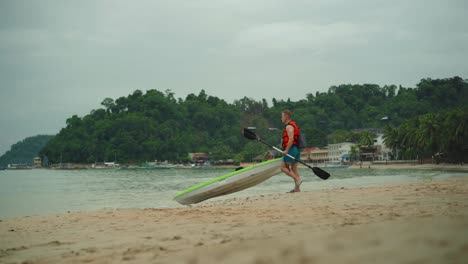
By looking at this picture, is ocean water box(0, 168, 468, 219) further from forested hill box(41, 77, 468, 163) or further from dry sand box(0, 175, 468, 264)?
forested hill box(41, 77, 468, 163)

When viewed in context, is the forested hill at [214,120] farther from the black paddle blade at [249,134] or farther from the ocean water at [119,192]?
the black paddle blade at [249,134]

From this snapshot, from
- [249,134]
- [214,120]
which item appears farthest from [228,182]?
[214,120]

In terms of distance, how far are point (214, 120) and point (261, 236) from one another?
167992 mm

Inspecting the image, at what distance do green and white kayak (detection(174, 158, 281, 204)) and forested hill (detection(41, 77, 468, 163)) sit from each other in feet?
428

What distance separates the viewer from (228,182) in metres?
10.5

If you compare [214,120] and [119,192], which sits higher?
[214,120]

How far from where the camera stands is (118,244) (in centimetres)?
462

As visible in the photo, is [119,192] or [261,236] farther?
[119,192]

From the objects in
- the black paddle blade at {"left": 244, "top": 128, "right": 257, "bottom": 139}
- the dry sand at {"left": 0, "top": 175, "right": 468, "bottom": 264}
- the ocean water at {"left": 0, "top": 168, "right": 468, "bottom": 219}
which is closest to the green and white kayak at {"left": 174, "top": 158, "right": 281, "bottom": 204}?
the ocean water at {"left": 0, "top": 168, "right": 468, "bottom": 219}

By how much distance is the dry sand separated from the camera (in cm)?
196

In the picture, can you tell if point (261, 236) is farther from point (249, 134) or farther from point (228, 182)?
point (249, 134)

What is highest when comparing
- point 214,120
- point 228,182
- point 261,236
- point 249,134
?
point 214,120

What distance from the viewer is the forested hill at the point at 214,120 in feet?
479

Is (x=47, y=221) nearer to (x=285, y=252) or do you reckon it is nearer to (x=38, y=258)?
(x=38, y=258)
